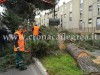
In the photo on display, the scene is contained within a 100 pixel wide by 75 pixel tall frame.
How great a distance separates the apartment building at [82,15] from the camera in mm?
44250

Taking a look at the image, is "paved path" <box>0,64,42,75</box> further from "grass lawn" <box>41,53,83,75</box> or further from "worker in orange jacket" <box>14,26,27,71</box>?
"grass lawn" <box>41,53,83,75</box>

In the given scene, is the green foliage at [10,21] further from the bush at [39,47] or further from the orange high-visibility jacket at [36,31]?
the bush at [39,47]

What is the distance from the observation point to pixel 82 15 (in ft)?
169

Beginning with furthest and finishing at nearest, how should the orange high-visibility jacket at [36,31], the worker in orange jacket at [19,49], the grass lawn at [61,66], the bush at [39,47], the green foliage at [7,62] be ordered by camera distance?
1. the orange high-visibility jacket at [36,31]
2. the bush at [39,47]
3. the green foliage at [7,62]
4. the worker in orange jacket at [19,49]
5. the grass lawn at [61,66]

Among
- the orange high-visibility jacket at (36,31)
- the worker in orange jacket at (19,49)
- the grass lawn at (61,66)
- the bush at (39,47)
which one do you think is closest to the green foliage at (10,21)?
the orange high-visibility jacket at (36,31)

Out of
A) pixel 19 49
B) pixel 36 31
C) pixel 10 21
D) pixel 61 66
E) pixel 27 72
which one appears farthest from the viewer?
pixel 10 21

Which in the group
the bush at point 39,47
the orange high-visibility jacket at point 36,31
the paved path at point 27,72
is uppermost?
the orange high-visibility jacket at point 36,31

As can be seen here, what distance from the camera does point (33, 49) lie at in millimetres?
12273

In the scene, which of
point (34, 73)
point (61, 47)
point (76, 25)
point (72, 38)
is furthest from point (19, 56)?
point (76, 25)

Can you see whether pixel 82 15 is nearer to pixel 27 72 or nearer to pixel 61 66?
pixel 27 72

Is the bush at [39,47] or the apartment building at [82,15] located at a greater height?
the apartment building at [82,15]

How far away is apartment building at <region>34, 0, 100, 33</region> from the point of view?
44250 mm

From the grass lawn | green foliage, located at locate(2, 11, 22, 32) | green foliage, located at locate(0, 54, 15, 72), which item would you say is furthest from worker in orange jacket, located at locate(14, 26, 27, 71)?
green foliage, located at locate(2, 11, 22, 32)

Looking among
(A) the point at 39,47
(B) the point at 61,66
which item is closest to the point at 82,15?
(A) the point at 39,47
